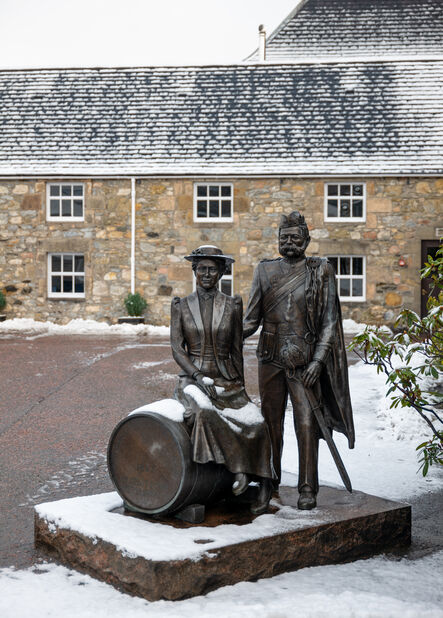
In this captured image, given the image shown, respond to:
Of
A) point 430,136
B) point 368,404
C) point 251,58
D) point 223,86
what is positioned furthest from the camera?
point 251,58

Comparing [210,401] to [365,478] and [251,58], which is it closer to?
[365,478]

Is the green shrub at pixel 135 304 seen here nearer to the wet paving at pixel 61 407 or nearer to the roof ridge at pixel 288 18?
the wet paving at pixel 61 407

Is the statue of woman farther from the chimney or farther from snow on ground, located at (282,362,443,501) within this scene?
the chimney

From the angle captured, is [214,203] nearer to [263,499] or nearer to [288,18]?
[288,18]

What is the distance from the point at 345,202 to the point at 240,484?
16022mm

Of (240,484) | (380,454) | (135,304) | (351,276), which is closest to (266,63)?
(351,276)

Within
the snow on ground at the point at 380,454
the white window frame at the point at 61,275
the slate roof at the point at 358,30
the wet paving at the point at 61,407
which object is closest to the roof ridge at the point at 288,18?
the slate roof at the point at 358,30

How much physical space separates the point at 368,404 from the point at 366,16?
812 inches

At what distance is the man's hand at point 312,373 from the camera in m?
5.24

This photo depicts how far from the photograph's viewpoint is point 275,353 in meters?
5.43

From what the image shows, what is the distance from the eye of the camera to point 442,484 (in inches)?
267

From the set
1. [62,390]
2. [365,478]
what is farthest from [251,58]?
[365,478]

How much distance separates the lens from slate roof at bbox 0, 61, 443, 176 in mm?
20219

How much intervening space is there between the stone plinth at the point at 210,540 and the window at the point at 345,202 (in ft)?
50.2
